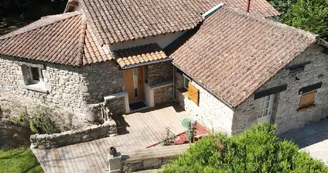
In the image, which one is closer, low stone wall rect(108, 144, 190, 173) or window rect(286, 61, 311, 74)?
low stone wall rect(108, 144, 190, 173)

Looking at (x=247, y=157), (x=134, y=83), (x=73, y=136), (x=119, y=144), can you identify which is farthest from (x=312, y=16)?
(x=73, y=136)

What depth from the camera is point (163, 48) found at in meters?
17.8

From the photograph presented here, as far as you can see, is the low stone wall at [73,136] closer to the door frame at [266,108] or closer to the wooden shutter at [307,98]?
the door frame at [266,108]

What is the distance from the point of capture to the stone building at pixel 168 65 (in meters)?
14.3

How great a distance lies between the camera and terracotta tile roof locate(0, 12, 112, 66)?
631 inches

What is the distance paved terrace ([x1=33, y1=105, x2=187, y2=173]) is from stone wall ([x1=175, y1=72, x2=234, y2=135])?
68 cm

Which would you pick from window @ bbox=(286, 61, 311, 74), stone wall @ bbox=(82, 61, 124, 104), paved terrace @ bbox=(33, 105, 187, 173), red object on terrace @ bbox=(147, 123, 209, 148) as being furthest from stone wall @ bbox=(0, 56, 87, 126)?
window @ bbox=(286, 61, 311, 74)

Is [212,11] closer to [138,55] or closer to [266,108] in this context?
[138,55]

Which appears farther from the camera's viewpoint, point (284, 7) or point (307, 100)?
point (284, 7)

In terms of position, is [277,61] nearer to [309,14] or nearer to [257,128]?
[257,128]

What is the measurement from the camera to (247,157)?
28.6ft

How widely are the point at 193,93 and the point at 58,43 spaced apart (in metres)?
6.90

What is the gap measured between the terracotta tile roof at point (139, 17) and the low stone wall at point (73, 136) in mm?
3847

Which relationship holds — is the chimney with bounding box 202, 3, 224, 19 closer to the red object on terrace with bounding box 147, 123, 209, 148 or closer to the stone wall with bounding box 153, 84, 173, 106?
the stone wall with bounding box 153, 84, 173, 106
